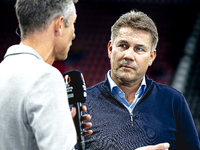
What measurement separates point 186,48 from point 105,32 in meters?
1.84

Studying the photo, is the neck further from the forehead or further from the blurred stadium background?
the blurred stadium background

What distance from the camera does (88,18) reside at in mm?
6004

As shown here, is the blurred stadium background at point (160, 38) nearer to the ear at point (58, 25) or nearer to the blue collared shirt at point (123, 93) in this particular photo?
the blue collared shirt at point (123, 93)

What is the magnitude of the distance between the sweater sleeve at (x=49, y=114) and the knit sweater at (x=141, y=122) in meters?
0.56

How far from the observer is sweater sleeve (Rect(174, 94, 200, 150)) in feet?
4.26

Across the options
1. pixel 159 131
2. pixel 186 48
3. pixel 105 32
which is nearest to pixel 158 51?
pixel 186 48

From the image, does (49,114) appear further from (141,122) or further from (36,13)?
(141,122)

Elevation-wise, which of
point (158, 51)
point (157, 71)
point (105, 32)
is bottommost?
point (157, 71)

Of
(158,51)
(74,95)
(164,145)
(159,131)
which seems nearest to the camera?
(74,95)

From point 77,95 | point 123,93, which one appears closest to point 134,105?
point 123,93

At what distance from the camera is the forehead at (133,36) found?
55.2 inches

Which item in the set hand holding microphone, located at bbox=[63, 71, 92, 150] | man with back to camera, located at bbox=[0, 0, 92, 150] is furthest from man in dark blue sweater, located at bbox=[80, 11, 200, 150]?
man with back to camera, located at bbox=[0, 0, 92, 150]

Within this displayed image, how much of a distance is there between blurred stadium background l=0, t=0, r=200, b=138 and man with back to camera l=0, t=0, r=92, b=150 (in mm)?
3983

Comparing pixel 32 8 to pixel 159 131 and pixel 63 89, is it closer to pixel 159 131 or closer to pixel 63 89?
pixel 63 89
